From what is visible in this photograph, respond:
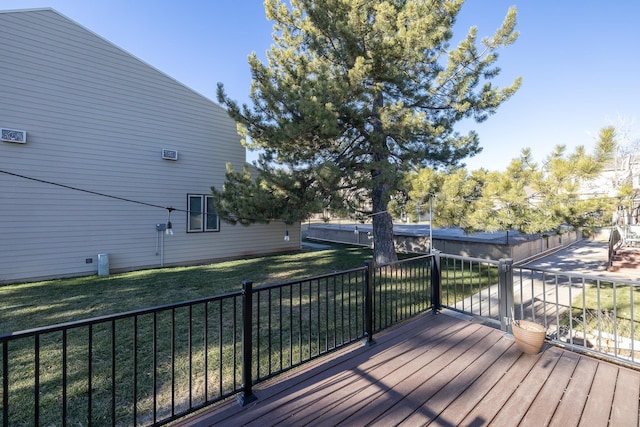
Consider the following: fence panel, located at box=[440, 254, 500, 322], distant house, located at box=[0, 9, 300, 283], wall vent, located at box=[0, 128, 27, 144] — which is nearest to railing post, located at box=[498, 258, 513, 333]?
fence panel, located at box=[440, 254, 500, 322]

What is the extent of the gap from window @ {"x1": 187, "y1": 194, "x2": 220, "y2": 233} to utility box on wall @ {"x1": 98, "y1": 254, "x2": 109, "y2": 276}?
Answer: 2.15 metres

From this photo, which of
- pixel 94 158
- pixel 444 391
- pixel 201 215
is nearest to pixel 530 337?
pixel 444 391

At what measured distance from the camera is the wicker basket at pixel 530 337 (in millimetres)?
2803

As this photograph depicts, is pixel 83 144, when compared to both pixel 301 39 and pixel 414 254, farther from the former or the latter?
pixel 414 254

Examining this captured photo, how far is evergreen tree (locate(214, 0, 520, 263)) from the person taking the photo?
5.59m

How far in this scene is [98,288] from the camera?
5953mm

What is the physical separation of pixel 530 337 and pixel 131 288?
6.80 meters

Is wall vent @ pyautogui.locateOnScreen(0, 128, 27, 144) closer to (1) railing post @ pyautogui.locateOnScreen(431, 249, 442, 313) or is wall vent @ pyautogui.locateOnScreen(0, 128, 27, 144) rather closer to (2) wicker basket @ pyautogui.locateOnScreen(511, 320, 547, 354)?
(1) railing post @ pyautogui.locateOnScreen(431, 249, 442, 313)

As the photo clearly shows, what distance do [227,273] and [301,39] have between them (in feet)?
20.2

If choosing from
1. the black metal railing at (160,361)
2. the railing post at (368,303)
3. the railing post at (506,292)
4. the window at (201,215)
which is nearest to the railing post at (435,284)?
the black metal railing at (160,361)

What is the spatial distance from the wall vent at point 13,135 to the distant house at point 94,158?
19 millimetres

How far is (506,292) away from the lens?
338cm

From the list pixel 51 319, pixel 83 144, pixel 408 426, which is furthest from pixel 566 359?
pixel 83 144

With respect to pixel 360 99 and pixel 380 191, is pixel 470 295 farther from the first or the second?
pixel 360 99
